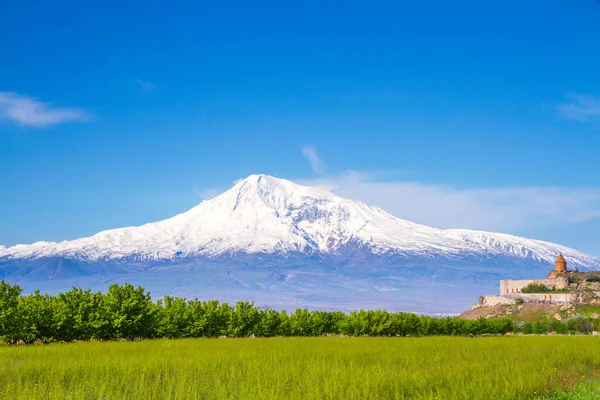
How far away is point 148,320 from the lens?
140 ft

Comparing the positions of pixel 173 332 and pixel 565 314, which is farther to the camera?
pixel 565 314

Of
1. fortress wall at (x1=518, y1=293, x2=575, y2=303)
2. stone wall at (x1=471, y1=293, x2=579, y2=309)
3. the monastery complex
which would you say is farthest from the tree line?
the monastery complex

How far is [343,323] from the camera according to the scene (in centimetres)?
6162

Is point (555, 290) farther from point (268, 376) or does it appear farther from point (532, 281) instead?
point (268, 376)

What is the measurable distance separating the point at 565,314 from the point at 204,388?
299 ft

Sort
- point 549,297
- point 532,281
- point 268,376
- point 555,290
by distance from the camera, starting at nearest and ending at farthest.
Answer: point 268,376 < point 549,297 < point 555,290 < point 532,281

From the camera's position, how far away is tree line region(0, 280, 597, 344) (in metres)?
35.8

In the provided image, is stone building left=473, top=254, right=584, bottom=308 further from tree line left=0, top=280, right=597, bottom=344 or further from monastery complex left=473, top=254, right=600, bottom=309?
tree line left=0, top=280, right=597, bottom=344

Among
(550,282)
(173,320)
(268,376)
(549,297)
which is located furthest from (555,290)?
(268,376)

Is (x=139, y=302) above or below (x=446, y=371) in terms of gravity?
above

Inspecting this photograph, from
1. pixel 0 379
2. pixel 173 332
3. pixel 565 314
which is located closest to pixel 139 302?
pixel 173 332

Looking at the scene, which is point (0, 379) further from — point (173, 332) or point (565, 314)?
point (565, 314)

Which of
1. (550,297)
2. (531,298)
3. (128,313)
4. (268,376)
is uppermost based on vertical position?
(550,297)

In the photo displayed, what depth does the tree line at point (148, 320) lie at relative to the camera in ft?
117
